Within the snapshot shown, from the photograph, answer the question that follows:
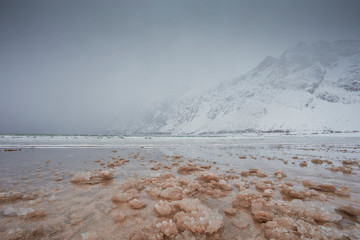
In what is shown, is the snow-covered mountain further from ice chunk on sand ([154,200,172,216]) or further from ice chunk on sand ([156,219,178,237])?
ice chunk on sand ([156,219,178,237])

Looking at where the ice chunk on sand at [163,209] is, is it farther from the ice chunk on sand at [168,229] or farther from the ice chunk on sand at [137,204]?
the ice chunk on sand at [168,229]

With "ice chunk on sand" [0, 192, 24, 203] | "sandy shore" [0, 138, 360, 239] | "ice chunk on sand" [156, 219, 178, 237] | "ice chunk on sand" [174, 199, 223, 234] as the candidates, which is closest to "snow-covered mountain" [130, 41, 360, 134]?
"sandy shore" [0, 138, 360, 239]

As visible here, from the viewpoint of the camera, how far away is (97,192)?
11.9 ft

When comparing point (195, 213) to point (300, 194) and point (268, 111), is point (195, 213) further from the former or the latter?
point (268, 111)

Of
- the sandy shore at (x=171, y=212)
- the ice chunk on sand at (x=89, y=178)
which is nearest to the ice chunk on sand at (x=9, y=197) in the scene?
the sandy shore at (x=171, y=212)

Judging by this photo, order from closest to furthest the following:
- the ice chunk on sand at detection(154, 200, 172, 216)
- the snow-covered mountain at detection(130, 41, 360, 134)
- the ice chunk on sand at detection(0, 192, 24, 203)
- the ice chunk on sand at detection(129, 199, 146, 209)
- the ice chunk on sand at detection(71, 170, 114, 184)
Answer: the ice chunk on sand at detection(154, 200, 172, 216) → the ice chunk on sand at detection(129, 199, 146, 209) → the ice chunk on sand at detection(0, 192, 24, 203) → the ice chunk on sand at detection(71, 170, 114, 184) → the snow-covered mountain at detection(130, 41, 360, 134)

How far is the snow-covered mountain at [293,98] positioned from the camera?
53.6 m

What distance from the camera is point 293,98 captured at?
209 feet

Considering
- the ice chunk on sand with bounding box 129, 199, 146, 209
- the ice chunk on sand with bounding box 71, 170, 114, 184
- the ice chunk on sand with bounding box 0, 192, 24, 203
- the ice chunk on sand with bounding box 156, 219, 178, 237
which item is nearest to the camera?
the ice chunk on sand with bounding box 156, 219, 178, 237

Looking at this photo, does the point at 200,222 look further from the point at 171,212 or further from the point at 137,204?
the point at 137,204

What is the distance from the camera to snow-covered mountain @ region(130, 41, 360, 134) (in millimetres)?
53625

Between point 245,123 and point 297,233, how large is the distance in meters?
67.8

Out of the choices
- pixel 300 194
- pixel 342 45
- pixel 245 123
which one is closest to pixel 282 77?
pixel 245 123

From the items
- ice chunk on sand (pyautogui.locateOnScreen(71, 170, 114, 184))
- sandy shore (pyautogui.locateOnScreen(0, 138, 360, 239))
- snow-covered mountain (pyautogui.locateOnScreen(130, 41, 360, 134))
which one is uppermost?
snow-covered mountain (pyautogui.locateOnScreen(130, 41, 360, 134))
